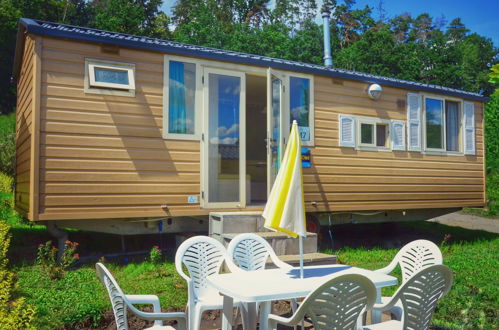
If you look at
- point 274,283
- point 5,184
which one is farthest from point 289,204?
point 5,184

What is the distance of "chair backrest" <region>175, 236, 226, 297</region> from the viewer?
3.43m

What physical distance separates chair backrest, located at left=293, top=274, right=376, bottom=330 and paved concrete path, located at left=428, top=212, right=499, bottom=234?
10.2 metres

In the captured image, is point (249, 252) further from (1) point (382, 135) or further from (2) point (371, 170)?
(1) point (382, 135)

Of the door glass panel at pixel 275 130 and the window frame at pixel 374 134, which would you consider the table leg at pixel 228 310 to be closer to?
the door glass panel at pixel 275 130

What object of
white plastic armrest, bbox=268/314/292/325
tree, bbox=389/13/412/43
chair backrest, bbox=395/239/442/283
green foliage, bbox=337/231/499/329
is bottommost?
green foliage, bbox=337/231/499/329

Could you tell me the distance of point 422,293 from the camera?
2383 mm

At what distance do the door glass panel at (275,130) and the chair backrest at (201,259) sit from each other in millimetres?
3029

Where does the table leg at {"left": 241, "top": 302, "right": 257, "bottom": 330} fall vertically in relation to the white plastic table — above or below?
below

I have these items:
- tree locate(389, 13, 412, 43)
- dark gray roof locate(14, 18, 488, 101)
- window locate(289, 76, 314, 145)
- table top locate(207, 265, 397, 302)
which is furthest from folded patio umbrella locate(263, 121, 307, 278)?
tree locate(389, 13, 412, 43)

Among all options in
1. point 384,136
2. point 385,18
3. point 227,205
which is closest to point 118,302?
point 227,205

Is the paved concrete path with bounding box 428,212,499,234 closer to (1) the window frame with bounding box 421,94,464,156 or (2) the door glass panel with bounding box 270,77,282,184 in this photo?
(1) the window frame with bounding box 421,94,464,156

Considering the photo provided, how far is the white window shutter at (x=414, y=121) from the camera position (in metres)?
8.30

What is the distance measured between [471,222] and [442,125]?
527cm

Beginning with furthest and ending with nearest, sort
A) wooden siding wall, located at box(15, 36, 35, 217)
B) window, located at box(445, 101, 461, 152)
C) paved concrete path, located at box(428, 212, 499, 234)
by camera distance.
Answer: paved concrete path, located at box(428, 212, 499, 234), window, located at box(445, 101, 461, 152), wooden siding wall, located at box(15, 36, 35, 217)
